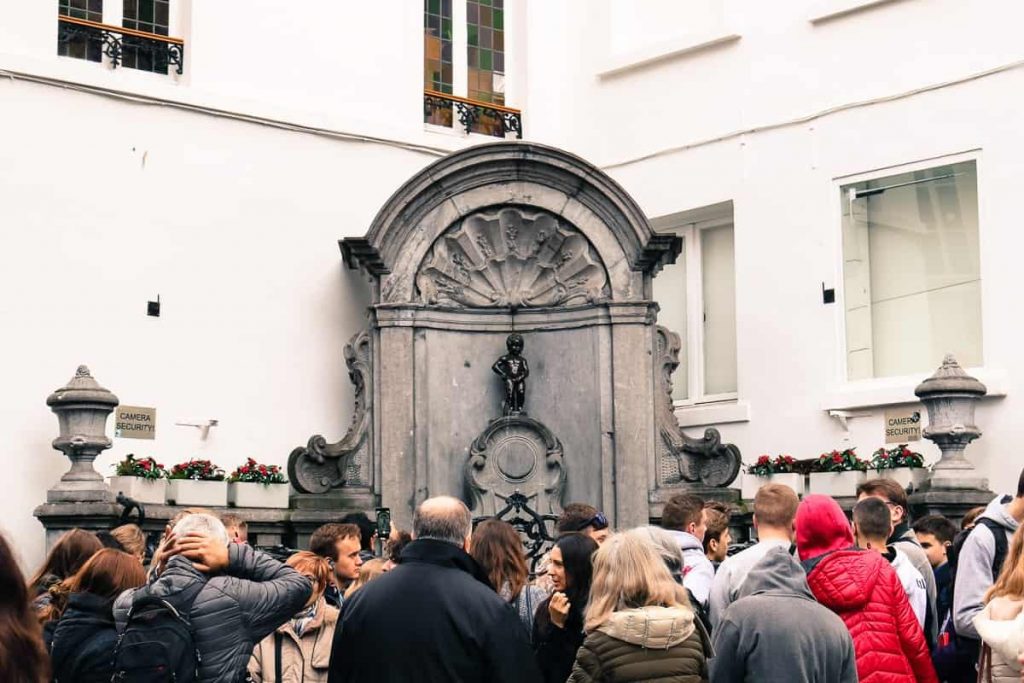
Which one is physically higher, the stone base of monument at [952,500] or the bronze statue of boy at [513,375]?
the bronze statue of boy at [513,375]

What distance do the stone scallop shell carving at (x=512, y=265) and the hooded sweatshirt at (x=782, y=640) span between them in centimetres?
913

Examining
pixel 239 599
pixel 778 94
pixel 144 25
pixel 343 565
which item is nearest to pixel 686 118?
pixel 778 94

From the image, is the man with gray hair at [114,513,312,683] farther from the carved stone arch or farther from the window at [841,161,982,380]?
the window at [841,161,982,380]

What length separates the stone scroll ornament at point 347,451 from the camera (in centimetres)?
1498

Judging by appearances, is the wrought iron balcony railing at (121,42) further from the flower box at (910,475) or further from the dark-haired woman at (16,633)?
the dark-haired woman at (16,633)

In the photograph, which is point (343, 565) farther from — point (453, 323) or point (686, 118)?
point (686, 118)

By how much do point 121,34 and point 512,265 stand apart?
12.0 feet

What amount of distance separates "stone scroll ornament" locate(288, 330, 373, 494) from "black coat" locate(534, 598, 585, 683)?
301 inches

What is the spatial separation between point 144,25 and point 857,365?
6.36 meters

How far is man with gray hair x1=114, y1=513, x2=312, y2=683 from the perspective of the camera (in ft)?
20.9

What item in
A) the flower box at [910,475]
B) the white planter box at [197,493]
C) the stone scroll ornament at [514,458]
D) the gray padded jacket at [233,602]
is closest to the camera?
the gray padded jacket at [233,602]

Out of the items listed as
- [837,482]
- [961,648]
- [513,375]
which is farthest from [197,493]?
[961,648]

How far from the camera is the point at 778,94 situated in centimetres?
1612

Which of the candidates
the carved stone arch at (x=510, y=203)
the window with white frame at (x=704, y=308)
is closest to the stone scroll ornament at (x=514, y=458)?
the carved stone arch at (x=510, y=203)
